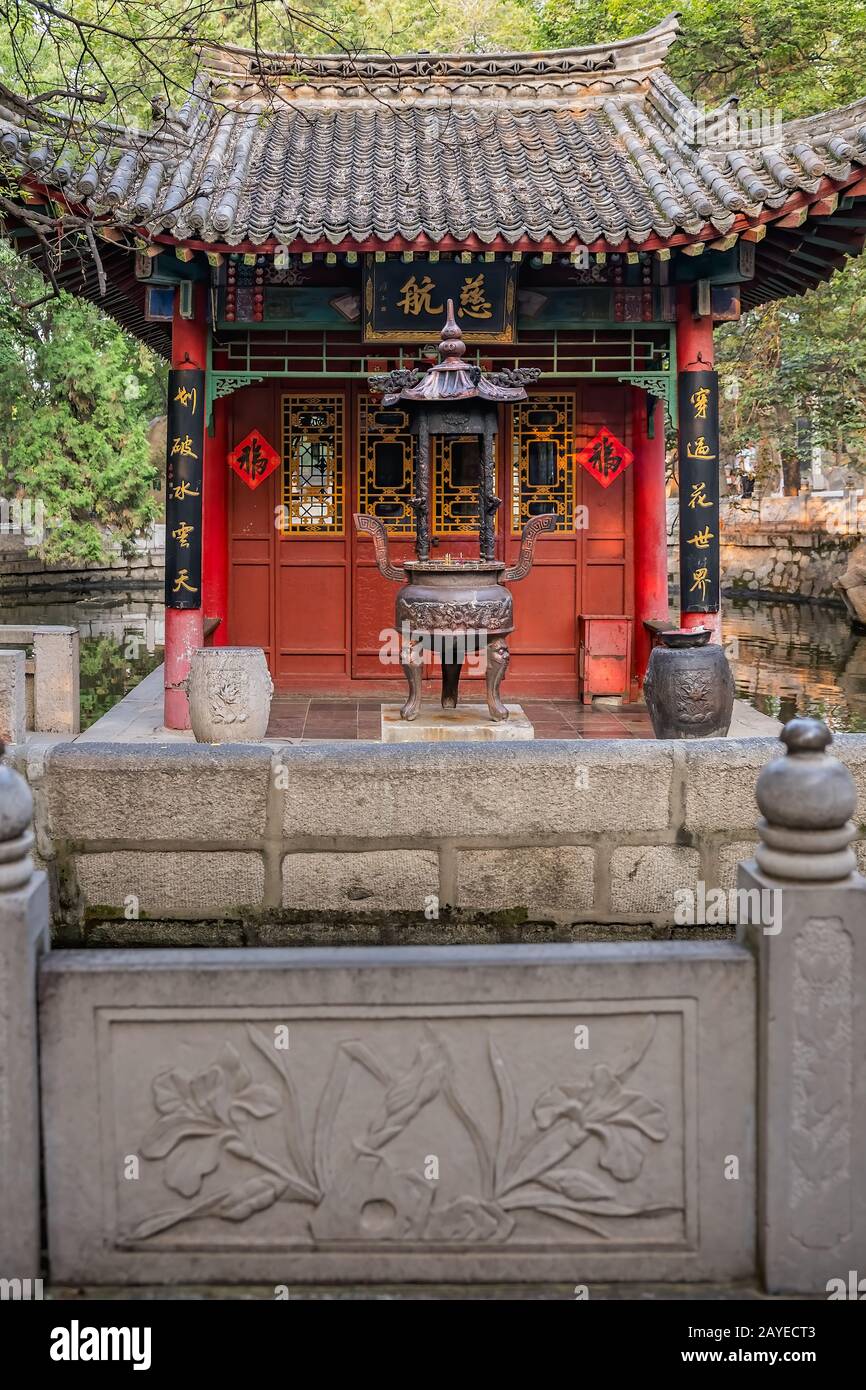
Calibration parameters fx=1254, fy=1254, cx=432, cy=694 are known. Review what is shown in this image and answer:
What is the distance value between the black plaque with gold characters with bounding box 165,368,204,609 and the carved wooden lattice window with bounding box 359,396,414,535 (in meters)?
1.75

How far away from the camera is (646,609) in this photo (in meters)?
10.2

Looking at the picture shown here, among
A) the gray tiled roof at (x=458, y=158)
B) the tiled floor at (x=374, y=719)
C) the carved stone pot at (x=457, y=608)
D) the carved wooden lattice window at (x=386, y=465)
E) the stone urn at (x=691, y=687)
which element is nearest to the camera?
the stone urn at (x=691, y=687)

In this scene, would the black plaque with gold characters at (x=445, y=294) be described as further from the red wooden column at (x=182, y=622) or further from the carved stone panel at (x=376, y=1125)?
the carved stone panel at (x=376, y=1125)

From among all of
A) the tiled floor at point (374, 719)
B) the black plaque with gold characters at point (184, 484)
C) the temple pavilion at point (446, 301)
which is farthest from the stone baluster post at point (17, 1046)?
the black plaque with gold characters at point (184, 484)

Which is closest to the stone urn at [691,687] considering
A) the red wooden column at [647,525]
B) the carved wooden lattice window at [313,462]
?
the red wooden column at [647,525]

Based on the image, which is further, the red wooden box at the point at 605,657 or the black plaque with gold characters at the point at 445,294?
the red wooden box at the point at 605,657

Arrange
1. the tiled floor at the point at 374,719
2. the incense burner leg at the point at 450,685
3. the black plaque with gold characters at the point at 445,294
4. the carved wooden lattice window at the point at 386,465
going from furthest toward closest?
1. the carved wooden lattice window at the point at 386,465
2. the black plaque with gold characters at the point at 445,294
3. the tiled floor at the point at 374,719
4. the incense burner leg at the point at 450,685

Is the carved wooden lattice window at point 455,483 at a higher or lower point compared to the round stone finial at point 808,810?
higher

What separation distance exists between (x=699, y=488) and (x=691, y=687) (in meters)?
2.35

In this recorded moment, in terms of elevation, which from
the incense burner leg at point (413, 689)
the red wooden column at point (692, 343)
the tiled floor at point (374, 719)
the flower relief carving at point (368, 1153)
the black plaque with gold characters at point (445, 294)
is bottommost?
the flower relief carving at point (368, 1153)

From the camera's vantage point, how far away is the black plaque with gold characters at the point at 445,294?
8.93 metres

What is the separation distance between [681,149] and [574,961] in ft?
27.2

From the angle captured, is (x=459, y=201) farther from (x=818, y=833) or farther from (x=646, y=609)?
(x=818, y=833)

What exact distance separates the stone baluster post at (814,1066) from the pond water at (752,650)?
726 centimetres
